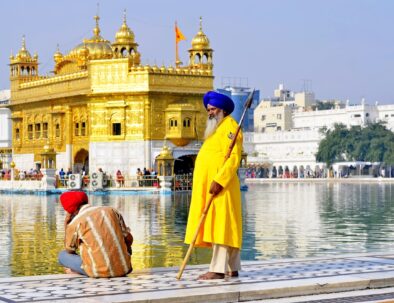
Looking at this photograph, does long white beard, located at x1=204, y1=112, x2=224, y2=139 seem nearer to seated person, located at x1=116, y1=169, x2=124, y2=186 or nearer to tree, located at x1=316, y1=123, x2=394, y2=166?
seated person, located at x1=116, y1=169, x2=124, y2=186

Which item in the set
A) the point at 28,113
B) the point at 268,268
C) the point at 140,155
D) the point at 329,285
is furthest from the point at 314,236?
the point at 28,113

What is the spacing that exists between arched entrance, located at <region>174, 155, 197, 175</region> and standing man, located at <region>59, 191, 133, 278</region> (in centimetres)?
3656

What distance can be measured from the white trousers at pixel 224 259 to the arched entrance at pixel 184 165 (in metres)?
36.7

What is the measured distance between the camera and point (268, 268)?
9922 mm

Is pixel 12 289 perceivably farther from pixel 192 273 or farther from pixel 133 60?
pixel 133 60

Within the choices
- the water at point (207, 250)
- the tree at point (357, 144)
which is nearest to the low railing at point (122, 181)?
the water at point (207, 250)

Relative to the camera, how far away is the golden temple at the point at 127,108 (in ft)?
144

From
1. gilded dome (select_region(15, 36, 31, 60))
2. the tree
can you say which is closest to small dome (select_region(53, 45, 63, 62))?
gilded dome (select_region(15, 36, 31, 60))

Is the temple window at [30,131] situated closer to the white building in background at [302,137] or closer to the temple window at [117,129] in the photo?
the temple window at [117,129]

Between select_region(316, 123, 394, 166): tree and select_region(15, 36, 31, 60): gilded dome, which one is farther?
select_region(316, 123, 394, 166): tree

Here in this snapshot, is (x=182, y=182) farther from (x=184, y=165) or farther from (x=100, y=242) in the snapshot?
(x=100, y=242)

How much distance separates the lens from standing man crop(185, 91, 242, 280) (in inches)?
359

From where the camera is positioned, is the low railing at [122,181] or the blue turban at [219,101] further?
the low railing at [122,181]

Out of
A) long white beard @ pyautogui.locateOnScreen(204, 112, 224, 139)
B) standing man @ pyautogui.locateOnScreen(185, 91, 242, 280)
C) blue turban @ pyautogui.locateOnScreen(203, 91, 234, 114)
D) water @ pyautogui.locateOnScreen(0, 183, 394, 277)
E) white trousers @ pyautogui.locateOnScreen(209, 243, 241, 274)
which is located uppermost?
blue turban @ pyautogui.locateOnScreen(203, 91, 234, 114)
